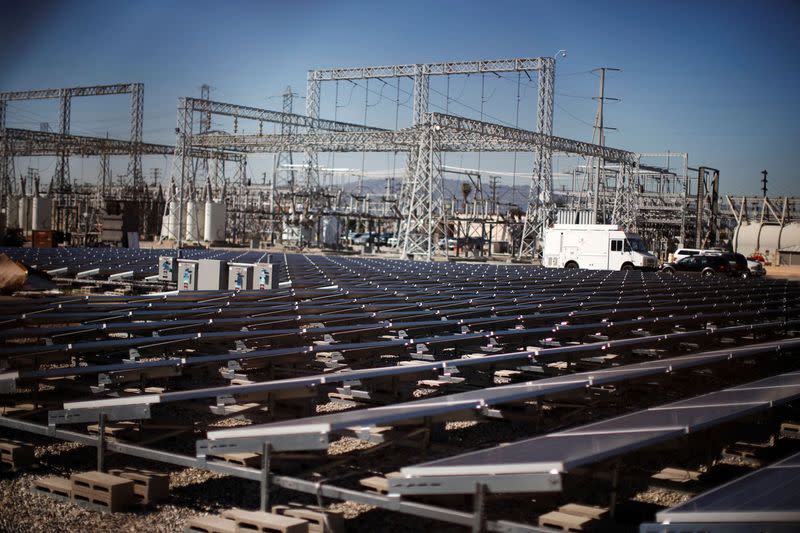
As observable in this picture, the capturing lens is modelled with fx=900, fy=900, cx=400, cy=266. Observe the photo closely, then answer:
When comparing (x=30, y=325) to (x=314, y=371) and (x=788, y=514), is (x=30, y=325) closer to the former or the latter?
(x=314, y=371)

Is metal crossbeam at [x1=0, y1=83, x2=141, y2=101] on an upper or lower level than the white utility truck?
upper

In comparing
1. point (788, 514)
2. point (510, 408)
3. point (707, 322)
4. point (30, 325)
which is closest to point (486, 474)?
point (788, 514)

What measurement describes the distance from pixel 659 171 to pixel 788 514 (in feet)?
227

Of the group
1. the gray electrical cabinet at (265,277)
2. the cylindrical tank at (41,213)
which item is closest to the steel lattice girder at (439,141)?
the cylindrical tank at (41,213)

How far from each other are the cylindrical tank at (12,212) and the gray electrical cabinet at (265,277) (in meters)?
55.9

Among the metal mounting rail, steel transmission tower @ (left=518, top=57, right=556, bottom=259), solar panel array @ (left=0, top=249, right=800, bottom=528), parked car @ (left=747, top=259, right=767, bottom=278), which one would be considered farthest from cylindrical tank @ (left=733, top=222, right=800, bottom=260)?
the metal mounting rail

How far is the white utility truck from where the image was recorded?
42.1 m

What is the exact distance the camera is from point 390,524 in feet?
21.1

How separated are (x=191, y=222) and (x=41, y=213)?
37.2 ft

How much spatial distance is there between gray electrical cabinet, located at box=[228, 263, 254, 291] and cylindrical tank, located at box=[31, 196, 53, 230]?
50.8 meters

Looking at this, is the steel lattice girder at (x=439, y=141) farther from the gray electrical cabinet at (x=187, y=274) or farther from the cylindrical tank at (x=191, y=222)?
the gray electrical cabinet at (x=187, y=274)

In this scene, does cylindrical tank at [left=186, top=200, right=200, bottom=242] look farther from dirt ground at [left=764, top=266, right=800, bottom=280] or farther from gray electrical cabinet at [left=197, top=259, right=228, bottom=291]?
gray electrical cabinet at [left=197, top=259, right=228, bottom=291]

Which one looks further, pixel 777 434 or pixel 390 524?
pixel 777 434

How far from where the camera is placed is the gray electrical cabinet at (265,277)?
1800 centimetres
